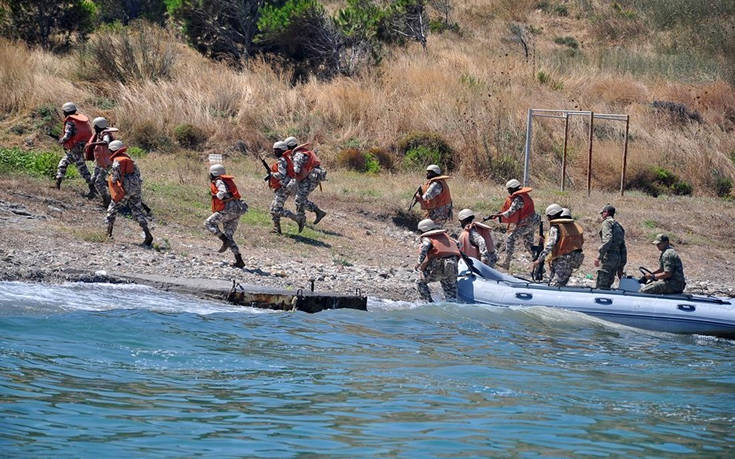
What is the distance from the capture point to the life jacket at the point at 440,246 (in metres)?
14.8

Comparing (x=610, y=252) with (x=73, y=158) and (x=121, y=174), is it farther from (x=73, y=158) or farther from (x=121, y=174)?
(x=73, y=158)

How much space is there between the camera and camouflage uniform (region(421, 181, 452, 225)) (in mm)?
18234

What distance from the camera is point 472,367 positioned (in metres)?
12.1

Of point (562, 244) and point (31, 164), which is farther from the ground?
point (31, 164)

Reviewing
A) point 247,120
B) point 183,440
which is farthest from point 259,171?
point 183,440

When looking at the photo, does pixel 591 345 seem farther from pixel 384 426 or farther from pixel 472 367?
pixel 384 426

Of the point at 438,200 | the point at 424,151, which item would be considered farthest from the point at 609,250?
the point at 424,151

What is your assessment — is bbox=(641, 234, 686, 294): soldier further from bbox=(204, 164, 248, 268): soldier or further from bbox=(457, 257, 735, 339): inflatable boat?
bbox=(204, 164, 248, 268): soldier

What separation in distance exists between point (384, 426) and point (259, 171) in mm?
15186

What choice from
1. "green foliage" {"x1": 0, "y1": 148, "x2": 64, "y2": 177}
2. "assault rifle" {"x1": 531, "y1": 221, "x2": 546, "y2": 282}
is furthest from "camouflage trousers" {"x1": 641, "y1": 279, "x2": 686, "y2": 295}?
"green foliage" {"x1": 0, "y1": 148, "x2": 64, "y2": 177}

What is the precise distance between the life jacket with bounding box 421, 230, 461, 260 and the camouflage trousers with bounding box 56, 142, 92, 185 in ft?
22.0

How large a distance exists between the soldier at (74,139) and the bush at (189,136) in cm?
672

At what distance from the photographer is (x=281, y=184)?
18562 mm

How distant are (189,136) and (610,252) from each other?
40.5 ft
